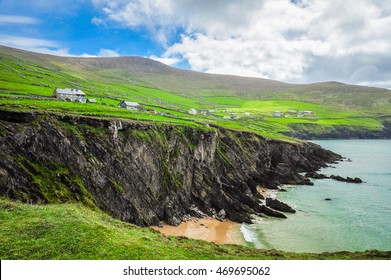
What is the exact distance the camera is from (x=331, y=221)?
183ft

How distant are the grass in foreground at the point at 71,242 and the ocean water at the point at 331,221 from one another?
17436 mm

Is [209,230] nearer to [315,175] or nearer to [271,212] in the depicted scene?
[271,212]

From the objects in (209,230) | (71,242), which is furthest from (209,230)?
(71,242)

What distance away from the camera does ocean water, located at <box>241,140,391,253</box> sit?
45250mm

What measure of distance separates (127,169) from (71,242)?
92.1 feet

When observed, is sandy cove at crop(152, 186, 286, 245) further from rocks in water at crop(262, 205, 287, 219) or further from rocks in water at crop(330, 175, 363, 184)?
rocks in water at crop(330, 175, 363, 184)

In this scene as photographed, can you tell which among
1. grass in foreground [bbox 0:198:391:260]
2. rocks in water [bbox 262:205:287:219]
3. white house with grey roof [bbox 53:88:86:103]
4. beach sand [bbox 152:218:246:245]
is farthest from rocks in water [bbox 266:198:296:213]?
white house with grey roof [bbox 53:88:86:103]

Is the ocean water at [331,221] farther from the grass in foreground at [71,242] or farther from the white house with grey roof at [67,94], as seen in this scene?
the white house with grey roof at [67,94]

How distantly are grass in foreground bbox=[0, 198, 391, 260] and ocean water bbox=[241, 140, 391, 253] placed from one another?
17.4m

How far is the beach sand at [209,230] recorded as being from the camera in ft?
153

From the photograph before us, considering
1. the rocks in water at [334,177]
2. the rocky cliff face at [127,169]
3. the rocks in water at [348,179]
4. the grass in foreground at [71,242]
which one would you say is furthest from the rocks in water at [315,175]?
the grass in foreground at [71,242]

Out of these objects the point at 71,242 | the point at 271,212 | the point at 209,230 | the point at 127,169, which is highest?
the point at 127,169
